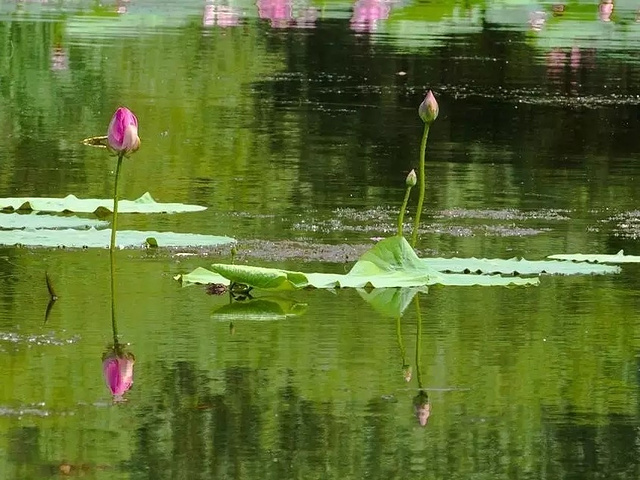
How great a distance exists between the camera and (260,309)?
19.1 feet

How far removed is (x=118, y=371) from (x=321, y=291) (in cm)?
135

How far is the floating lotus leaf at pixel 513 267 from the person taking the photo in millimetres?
6305

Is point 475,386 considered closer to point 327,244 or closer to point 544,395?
point 544,395

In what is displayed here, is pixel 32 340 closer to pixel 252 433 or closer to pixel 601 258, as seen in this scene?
pixel 252 433

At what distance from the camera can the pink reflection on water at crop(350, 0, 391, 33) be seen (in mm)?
20378

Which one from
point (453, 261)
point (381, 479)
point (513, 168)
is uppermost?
point (381, 479)

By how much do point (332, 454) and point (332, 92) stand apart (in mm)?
9344

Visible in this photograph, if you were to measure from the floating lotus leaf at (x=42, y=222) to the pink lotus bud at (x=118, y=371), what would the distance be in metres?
2.03

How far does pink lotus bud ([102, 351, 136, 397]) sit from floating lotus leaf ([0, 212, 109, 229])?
6.65ft

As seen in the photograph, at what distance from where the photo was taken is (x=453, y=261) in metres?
6.40

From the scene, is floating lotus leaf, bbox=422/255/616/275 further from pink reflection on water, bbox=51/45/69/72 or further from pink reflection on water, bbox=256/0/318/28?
pink reflection on water, bbox=256/0/318/28

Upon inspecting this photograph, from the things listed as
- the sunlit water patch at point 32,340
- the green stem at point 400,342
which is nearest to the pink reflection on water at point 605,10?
the green stem at point 400,342

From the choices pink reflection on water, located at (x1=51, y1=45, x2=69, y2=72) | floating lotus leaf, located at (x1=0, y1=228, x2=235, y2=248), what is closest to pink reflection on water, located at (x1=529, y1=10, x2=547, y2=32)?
pink reflection on water, located at (x1=51, y1=45, x2=69, y2=72)

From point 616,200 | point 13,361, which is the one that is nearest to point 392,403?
point 13,361
